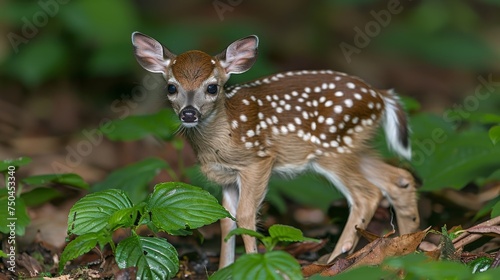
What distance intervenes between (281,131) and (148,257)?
1.60 m

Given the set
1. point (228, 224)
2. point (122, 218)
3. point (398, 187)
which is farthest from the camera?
point (398, 187)

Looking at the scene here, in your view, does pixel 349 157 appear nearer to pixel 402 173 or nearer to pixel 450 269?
pixel 402 173

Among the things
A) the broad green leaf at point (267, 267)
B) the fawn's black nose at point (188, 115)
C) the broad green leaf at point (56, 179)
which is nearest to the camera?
the broad green leaf at point (267, 267)

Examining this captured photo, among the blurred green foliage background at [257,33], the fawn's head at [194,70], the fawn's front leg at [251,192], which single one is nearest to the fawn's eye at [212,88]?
the fawn's head at [194,70]

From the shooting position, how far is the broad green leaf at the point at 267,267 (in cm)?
400

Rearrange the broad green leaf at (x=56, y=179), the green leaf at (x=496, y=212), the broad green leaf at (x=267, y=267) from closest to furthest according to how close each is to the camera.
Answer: the broad green leaf at (x=267, y=267) < the green leaf at (x=496, y=212) < the broad green leaf at (x=56, y=179)

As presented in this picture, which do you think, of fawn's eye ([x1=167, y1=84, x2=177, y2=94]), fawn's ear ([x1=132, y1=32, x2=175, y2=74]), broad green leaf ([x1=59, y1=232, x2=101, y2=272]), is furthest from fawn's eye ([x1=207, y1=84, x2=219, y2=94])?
broad green leaf ([x1=59, y1=232, x2=101, y2=272])

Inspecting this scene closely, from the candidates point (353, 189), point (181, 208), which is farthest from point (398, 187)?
point (181, 208)

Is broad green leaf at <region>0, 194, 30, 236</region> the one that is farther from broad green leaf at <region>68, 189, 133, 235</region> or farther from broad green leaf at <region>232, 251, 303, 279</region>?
broad green leaf at <region>232, 251, 303, 279</region>

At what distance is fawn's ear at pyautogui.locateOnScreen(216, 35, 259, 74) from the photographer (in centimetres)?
564

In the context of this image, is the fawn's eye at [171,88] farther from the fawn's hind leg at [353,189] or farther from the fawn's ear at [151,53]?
the fawn's hind leg at [353,189]

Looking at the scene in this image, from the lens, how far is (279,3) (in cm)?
1180

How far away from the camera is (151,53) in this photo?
5.64 m

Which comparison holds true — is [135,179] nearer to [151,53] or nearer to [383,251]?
[151,53]
